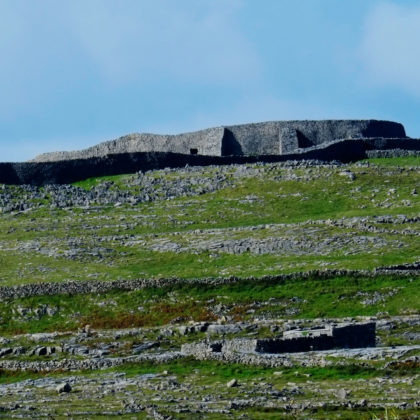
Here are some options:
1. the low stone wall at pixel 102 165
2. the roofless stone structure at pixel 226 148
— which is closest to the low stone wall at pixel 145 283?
the low stone wall at pixel 102 165

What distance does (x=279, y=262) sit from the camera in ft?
202

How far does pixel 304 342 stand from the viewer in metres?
43.7

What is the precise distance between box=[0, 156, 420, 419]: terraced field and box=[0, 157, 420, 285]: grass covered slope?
0.15m

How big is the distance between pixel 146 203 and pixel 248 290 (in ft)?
81.7

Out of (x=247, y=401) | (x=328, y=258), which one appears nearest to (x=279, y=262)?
(x=328, y=258)

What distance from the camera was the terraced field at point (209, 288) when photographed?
3709 cm

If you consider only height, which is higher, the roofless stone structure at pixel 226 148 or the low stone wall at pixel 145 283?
the roofless stone structure at pixel 226 148

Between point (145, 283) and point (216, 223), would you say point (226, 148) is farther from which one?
point (145, 283)

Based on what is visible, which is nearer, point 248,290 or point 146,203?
point 248,290

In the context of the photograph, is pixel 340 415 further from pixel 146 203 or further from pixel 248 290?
pixel 146 203

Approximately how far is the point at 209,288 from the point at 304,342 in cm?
1319

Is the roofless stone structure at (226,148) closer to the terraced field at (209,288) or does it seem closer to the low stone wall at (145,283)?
the terraced field at (209,288)

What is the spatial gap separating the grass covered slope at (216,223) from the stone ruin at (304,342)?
13118 millimetres

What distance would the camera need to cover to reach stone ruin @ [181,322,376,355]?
142ft
